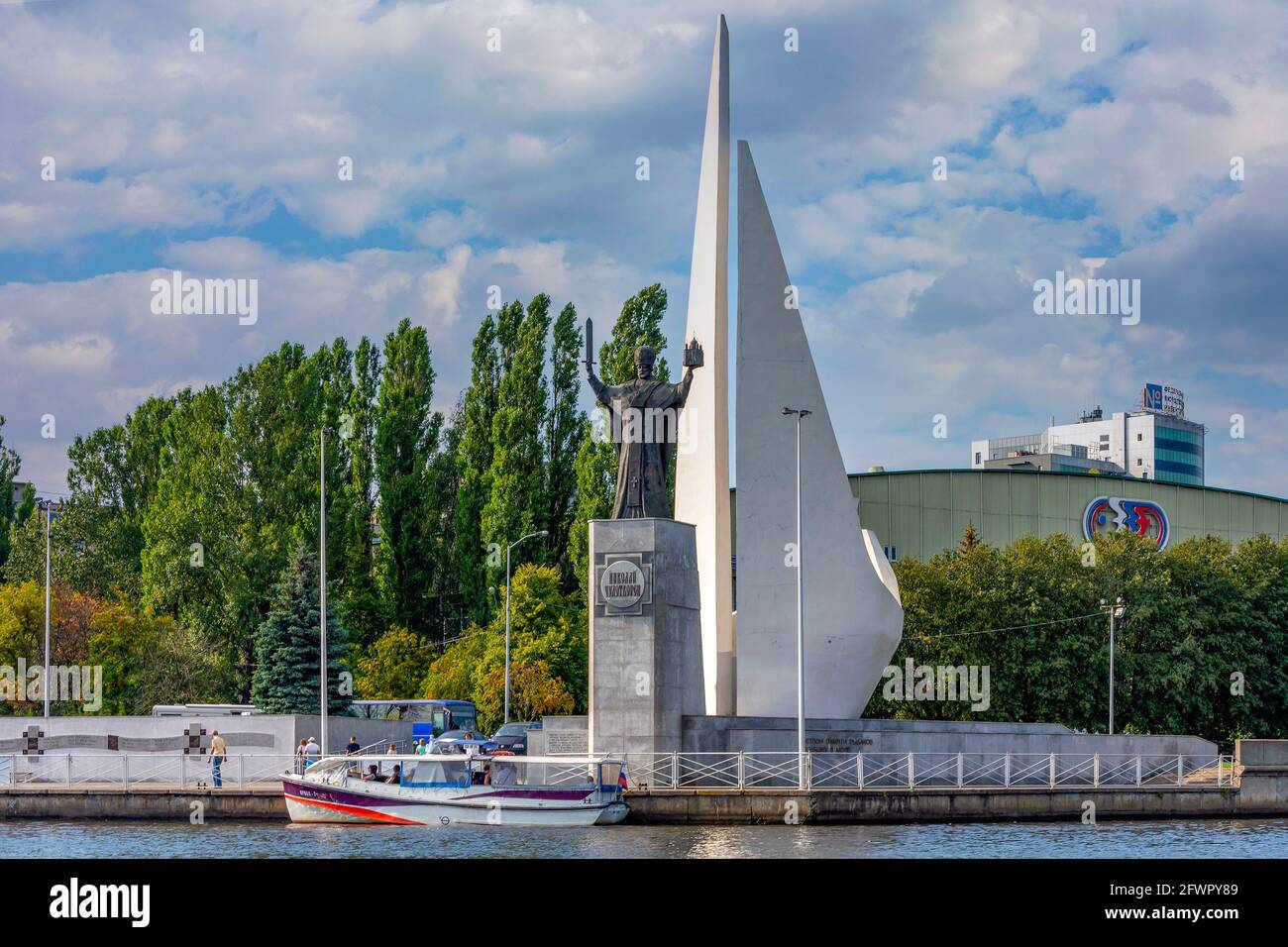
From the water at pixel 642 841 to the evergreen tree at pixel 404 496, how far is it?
27224 mm

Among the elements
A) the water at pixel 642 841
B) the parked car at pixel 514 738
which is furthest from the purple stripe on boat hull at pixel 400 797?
the parked car at pixel 514 738

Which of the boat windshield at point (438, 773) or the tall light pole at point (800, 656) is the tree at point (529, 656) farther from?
the boat windshield at point (438, 773)

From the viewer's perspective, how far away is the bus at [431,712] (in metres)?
49.4

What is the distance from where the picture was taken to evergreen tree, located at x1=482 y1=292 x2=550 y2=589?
54656mm

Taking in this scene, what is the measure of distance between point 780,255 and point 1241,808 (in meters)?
14.8

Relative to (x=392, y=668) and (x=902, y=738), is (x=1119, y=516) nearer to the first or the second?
(x=392, y=668)

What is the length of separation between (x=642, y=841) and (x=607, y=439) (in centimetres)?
3013

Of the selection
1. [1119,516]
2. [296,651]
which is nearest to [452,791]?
[296,651]

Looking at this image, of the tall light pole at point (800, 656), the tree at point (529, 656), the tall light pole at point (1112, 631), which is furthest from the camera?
the tree at point (529, 656)

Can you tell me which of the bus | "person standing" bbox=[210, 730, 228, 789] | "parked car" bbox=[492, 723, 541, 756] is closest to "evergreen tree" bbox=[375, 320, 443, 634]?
the bus

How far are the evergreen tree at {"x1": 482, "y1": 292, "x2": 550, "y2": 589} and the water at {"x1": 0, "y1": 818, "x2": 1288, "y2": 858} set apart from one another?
26222mm

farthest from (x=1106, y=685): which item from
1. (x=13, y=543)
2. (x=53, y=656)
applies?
(x=13, y=543)

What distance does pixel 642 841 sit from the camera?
25000 mm
